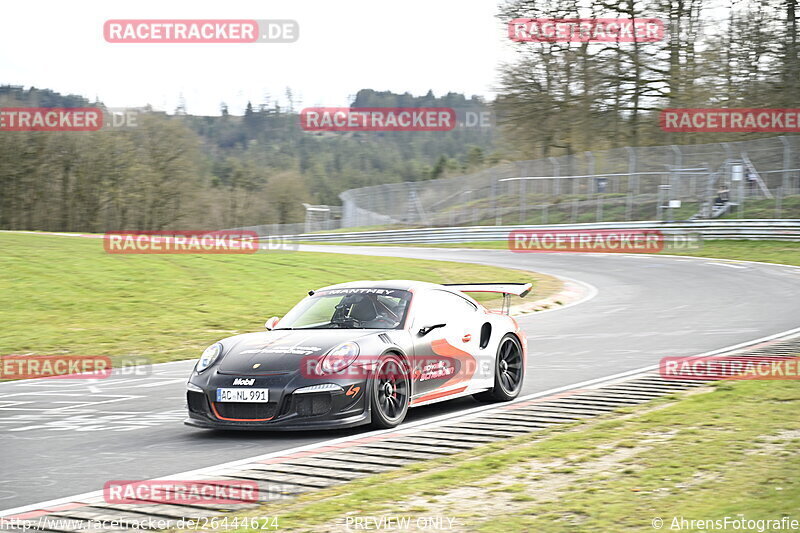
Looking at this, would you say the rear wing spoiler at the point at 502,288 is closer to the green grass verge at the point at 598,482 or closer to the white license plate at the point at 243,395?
the green grass verge at the point at 598,482

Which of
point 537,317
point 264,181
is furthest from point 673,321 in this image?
point 264,181

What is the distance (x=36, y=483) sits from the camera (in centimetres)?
622

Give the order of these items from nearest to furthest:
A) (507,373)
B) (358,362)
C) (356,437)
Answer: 1. (356,437)
2. (358,362)
3. (507,373)

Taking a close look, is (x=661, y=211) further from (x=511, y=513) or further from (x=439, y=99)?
(x=439, y=99)

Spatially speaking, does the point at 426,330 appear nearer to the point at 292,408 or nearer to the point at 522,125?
the point at 292,408

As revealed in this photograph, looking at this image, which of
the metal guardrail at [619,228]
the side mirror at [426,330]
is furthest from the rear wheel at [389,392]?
the metal guardrail at [619,228]

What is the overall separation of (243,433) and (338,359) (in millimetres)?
1082

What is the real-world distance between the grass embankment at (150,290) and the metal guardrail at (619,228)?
38.7 feet

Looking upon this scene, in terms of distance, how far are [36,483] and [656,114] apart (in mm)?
42863

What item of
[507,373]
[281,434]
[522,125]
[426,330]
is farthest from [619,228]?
[281,434]

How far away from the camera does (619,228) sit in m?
40.6

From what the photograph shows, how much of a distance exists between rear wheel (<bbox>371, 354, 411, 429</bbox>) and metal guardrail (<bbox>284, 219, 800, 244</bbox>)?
29600 millimetres

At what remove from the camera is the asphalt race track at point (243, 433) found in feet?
22.4

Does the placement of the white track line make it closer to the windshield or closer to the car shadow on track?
the car shadow on track
